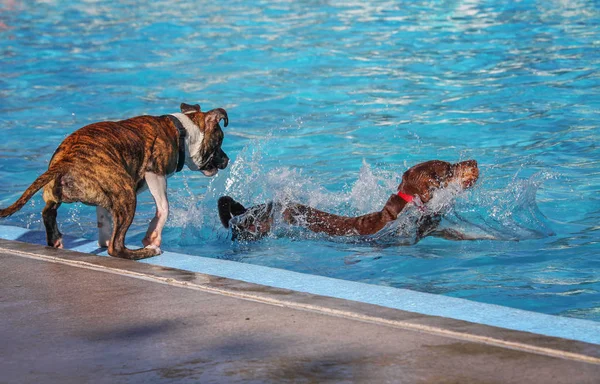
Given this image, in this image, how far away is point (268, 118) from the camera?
43.4 ft

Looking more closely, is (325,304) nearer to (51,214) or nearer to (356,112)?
(51,214)

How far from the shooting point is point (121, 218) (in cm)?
596

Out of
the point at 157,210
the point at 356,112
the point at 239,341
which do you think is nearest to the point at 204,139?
the point at 157,210

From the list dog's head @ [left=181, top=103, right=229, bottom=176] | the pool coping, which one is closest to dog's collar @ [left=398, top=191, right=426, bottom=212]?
dog's head @ [left=181, top=103, right=229, bottom=176]

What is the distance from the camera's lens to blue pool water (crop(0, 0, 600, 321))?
712 centimetres

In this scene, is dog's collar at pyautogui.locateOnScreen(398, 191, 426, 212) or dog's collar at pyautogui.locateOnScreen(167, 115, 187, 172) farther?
dog's collar at pyautogui.locateOnScreen(398, 191, 426, 212)

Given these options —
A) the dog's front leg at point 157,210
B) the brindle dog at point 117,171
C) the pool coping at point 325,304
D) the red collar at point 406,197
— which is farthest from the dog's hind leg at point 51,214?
the red collar at point 406,197

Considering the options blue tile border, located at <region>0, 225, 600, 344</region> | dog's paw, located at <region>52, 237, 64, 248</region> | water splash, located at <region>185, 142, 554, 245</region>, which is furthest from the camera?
water splash, located at <region>185, 142, 554, 245</region>

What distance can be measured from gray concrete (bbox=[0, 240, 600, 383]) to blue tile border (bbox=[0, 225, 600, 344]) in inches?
5.6

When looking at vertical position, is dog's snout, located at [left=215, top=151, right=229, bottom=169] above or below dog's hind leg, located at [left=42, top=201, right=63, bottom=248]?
above

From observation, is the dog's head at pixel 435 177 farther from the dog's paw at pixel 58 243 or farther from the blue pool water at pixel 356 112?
the dog's paw at pixel 58 243

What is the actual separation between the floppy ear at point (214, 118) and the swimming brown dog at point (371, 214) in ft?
2.12

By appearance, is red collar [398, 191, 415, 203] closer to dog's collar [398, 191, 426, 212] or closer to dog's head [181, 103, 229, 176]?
dog's collar [398, 191, 426, 212]

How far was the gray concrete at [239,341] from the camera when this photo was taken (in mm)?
3719
